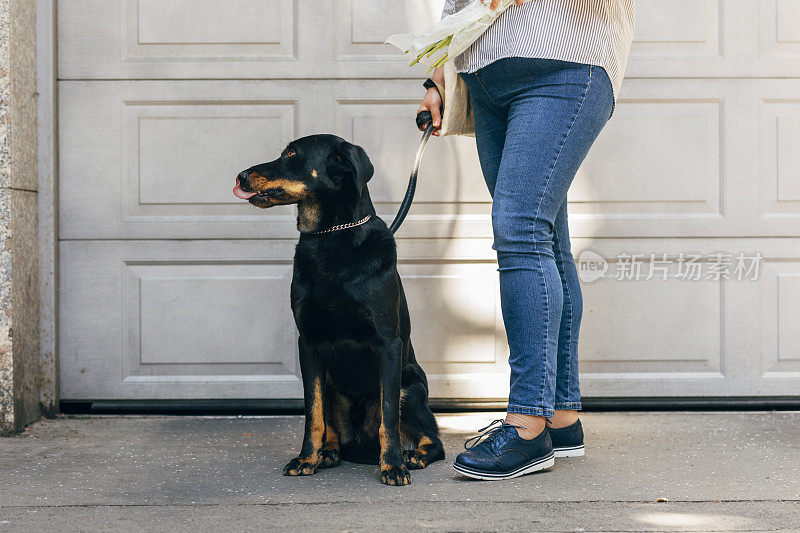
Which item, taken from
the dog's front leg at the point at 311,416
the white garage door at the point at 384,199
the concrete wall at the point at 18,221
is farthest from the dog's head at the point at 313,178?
the concrete wall at the point at 18,221

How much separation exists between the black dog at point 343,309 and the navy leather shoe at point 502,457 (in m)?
0.20

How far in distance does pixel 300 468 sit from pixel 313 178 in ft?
2.89

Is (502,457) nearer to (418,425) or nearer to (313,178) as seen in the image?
(418,425)

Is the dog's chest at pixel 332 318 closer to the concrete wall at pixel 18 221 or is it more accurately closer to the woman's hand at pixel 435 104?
the woman's hand at pixel 435 104

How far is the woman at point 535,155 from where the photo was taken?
221 centimetres

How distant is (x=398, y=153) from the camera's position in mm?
3299

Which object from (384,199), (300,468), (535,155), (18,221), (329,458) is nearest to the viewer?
(535,155)

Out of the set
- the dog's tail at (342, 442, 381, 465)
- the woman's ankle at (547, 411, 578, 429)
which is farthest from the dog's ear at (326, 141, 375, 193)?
the woman's ankle at (547, 411, 578, 429)

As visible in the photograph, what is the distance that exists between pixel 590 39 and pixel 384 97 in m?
1.23

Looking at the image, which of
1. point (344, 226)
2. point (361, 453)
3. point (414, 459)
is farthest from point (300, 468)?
point (344, 226)

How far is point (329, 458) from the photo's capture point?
2449mm

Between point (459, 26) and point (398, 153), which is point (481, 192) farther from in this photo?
point (459, 26)

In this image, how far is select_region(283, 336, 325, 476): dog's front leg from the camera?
235cm

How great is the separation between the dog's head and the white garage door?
2.88ft
